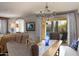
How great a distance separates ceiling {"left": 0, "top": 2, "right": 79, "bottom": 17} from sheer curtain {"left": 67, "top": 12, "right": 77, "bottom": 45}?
0.32ft

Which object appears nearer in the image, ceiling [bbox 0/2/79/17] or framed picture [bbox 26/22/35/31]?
ceiling [bbox 0/2/79/17]

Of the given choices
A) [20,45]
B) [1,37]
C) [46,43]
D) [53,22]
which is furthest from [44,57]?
[1,37]

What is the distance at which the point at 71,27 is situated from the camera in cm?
178

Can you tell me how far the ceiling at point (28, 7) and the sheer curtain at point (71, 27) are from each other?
0.10m

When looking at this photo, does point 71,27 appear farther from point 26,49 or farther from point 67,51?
point 26,49

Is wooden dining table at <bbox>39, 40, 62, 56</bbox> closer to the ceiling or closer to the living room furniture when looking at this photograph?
the living room furniture

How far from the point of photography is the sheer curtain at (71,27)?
1756 mm

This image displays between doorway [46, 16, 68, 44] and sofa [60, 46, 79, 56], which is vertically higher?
doorway [46, 16, 68, 44]

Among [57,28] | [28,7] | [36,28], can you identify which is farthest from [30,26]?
[57,28]

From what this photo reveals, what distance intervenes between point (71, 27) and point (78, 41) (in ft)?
0.62

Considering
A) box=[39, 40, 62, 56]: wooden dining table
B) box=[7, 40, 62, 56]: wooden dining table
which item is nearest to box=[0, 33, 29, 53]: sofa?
box=[7, 40, 62, 56]: wooden dining table

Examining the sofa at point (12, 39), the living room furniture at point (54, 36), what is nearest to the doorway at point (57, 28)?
the living room furniture at point (54, 36)

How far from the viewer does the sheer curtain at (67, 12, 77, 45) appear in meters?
1.76

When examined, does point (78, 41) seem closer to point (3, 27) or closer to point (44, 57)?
point (44, 57)
